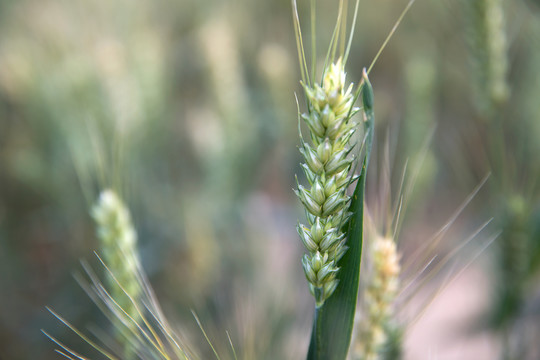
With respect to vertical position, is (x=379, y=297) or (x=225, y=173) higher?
(x=225, y=173)

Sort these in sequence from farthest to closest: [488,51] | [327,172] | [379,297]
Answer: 1. [488,51]
2. [379,297]
3. [327,172]

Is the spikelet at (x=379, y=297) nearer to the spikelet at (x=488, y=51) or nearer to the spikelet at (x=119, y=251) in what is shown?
the spikelet at (x=119, y=251)

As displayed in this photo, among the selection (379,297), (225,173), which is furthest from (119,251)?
(225,173)

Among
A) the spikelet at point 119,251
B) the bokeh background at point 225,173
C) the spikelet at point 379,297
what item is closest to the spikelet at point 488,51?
the bokeh background at point 225,173

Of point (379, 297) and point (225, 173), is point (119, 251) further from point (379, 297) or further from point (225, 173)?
point (225, 173)

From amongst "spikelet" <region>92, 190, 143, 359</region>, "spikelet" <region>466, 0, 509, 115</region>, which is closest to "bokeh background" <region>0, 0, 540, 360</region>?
"spikelet" <region>466, 0, 509, 115</region>

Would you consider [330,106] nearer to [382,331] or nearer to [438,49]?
[382,331]

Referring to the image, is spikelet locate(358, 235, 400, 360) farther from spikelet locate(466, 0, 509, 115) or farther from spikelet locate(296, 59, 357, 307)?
spikelet locate(466, 0, 509, 115)
